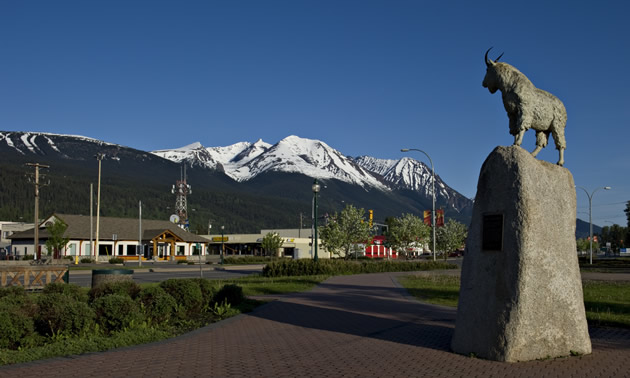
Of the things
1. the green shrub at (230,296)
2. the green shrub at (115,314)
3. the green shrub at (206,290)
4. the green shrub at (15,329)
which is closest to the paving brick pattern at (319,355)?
the green shrub at (115,314)

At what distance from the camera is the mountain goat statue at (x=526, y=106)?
10039 millimetres

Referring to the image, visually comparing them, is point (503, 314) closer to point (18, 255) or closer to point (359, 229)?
point (359, 229)

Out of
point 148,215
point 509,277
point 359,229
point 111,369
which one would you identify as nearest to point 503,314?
point 509,277

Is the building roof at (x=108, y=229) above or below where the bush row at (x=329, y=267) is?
above

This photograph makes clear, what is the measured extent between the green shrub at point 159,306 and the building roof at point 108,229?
2039 inches

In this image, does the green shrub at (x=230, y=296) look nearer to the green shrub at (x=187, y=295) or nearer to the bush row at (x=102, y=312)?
the bush row at (x=102, y=312)

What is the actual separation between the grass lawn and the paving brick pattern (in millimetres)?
1176

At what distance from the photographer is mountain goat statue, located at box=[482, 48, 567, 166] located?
32.9ft

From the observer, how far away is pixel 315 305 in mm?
15734

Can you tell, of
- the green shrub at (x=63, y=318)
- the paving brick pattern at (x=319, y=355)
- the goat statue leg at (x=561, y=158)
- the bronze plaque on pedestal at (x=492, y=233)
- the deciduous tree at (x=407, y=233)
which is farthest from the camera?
the deciduous tree at (x=407, y=233)

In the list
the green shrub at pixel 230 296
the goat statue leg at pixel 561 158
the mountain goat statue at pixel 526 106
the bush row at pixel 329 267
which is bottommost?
the bush row at pixel 329 267

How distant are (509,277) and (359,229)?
37797mm

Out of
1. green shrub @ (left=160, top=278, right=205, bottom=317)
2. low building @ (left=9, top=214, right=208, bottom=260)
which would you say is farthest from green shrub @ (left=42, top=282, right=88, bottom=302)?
low building @ (left=9, top=214, right=208, bottom=260)

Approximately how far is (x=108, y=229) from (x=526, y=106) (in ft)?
218
